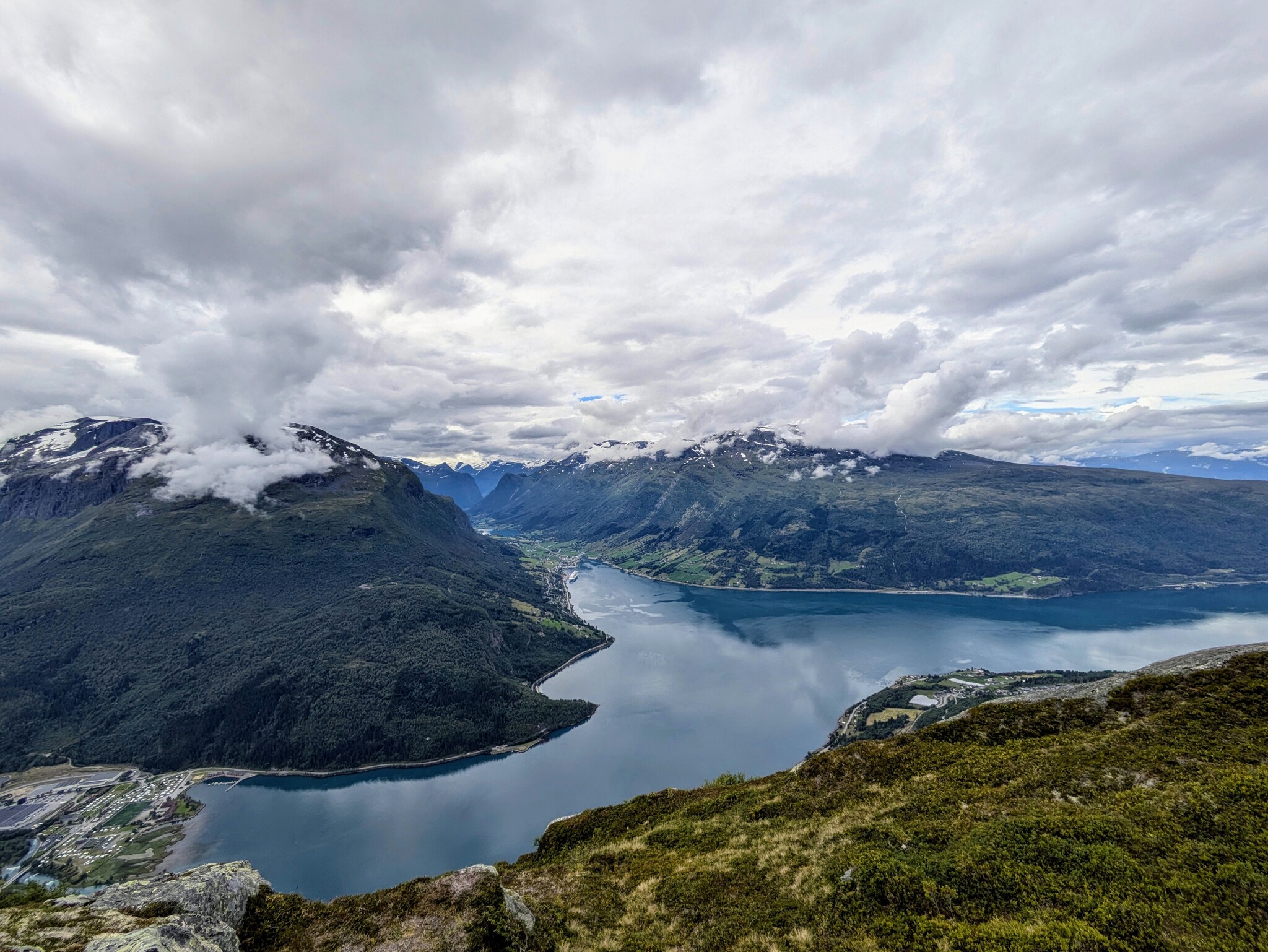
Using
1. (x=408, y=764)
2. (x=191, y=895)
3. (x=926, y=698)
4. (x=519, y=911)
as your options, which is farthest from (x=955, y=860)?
(x=408, y=764)

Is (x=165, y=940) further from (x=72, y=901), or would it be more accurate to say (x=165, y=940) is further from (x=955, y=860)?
(x=955, y=860)

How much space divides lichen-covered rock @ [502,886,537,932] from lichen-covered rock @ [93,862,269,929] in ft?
25.5

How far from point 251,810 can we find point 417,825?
154 feet

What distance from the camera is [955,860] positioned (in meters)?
13.6

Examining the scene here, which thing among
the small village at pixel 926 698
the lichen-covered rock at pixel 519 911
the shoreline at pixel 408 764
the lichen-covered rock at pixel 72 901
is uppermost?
the lichen-covered rock at pixel 72 901

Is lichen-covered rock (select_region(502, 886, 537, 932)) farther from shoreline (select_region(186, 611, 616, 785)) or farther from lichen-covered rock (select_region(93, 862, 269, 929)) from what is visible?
shoreline (select_region(186, 611, 616, 785))

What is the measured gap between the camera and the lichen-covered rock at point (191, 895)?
14016mm

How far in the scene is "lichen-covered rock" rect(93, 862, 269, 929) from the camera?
14.0 m

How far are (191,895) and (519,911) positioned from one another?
991cm

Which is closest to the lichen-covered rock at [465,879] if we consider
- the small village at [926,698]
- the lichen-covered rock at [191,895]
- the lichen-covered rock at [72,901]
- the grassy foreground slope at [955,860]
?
the grassy foreground slope at [955,860]

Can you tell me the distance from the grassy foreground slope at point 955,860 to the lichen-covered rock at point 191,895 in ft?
2.87

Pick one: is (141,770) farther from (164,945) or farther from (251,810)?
(164,945)

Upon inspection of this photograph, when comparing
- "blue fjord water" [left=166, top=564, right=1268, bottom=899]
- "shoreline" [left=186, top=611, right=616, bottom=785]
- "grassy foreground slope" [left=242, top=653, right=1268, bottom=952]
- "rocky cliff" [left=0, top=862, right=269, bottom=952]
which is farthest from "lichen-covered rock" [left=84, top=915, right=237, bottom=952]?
"shoreline" [left=186, top=611, right=616, bottom=785]

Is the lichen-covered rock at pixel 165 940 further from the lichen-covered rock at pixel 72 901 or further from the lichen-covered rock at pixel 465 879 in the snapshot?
the lichen-covered rock at pixel 465 879
